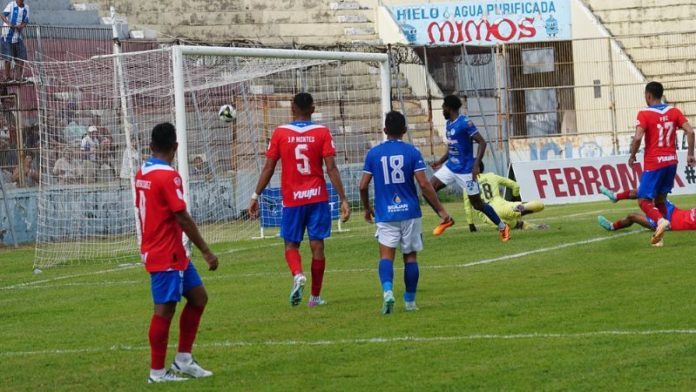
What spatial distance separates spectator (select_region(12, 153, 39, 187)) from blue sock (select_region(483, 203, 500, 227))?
10408 mm

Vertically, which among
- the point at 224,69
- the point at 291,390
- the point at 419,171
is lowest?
the point at 291,390

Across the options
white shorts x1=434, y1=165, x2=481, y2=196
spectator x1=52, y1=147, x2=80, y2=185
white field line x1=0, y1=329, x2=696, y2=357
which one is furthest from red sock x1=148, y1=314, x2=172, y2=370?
spectator x1=52, y1=147, x2=80, y2=185

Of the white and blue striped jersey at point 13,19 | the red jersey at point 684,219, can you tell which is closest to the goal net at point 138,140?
the white and blue striped jersey at point 13,19

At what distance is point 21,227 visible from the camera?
87.3ft

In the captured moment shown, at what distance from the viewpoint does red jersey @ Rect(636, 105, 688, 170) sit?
1772 centimetres

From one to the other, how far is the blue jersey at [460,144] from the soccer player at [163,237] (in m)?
10.9

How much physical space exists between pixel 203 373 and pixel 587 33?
113ft

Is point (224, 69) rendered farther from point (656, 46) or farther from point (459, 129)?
point (656, 46)

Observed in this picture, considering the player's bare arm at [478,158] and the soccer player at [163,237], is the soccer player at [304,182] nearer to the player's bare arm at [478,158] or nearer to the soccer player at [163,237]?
the soccer player at [163,237]

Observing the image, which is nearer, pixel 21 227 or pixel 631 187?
pixel 21 227

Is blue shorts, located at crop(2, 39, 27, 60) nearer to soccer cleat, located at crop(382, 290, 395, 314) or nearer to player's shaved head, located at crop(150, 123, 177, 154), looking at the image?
soccer cleat, located at crop(382, 290, 395, 314)

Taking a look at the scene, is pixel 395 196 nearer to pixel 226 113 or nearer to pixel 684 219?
pixel 684 219

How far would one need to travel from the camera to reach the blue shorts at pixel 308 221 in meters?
13.8

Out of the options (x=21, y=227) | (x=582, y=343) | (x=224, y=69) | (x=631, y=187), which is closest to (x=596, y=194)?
(x=631, y=187)
